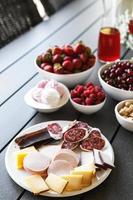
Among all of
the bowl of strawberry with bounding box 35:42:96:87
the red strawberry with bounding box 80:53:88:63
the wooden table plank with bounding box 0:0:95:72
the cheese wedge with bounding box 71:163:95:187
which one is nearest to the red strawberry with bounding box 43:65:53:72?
the bowl of strawberry with bounding box 35:42:96:87

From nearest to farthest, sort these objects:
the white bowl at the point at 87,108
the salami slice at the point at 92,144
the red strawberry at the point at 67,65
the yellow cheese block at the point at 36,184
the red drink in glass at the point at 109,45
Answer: the yellow cheese block at the point at 36,184 → the salami slice at the point at 92,144 → the white bowl at the point at 87,108 → the red strawberry at the point at 67,65 → the red drink in glass at the point at 109,45

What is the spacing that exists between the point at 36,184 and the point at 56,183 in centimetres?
4

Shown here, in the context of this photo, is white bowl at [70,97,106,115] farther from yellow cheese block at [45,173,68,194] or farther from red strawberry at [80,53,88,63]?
yellow cheese block at [45,173,68,194]

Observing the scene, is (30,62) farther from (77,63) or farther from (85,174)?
(85,174)

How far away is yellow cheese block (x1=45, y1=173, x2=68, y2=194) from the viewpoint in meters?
0.77

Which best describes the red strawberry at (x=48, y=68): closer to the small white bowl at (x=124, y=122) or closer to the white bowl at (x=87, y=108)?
the white bowl at (x=87, y=108)

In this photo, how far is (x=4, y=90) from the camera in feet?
3.93

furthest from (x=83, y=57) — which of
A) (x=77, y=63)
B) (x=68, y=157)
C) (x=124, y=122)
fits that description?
(x=68, y=157)

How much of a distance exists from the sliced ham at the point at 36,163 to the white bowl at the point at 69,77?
37 cm

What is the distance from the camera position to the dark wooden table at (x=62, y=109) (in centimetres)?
82

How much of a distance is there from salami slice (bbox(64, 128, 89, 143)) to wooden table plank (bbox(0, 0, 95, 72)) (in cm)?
49

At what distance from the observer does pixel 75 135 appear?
0.94 metres


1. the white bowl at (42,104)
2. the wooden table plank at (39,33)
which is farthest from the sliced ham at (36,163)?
the wooden table plank at (39,33)

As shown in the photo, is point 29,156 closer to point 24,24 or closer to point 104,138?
point 104,138
